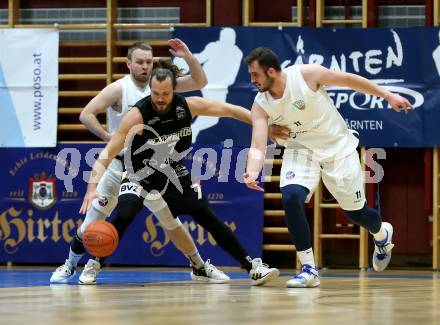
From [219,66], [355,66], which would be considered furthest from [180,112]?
[355,66]

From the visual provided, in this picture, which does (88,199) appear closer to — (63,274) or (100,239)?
(100,239)

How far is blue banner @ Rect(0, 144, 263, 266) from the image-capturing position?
31.2ft

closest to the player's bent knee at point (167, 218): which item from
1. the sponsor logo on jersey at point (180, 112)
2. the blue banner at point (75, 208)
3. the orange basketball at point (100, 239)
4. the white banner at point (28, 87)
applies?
the orange basketball at point (100, 239)

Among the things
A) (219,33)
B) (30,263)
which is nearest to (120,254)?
(30,263)

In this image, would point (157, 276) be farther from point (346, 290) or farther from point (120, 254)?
point (346, 290)

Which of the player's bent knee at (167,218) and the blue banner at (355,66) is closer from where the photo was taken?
the player's bent knee at (167,218)

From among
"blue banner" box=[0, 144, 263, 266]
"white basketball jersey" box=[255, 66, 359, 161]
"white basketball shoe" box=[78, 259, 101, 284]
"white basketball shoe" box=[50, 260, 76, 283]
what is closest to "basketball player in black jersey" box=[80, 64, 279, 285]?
"white basketball jersey" box=[255, 66, 359, 161]

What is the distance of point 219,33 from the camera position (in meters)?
9.57

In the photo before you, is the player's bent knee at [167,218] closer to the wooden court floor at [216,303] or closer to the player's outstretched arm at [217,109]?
the wooden court floor at [216,303]

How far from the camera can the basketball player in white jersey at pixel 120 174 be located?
671 centimetres

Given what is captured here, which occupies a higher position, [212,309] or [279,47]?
[279,47]

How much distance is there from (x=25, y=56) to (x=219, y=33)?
2044mm

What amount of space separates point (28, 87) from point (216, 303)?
18.1 feet

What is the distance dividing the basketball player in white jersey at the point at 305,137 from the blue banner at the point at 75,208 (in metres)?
3.13
